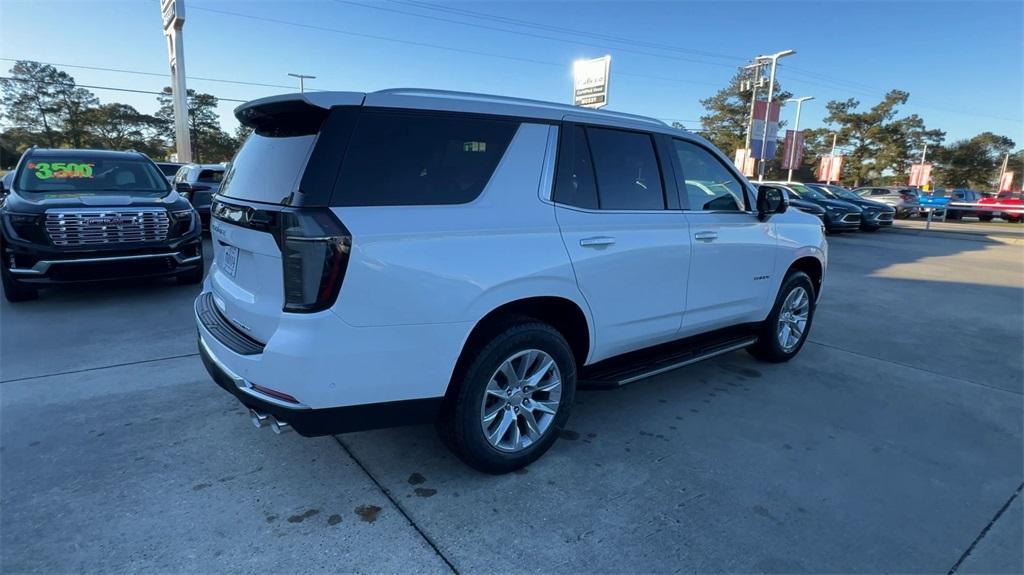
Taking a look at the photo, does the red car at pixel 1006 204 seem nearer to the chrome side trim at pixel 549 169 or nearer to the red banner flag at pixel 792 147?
the red banner flag at pixel 792 147

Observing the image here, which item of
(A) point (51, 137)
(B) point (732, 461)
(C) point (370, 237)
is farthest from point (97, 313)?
(A) point (51, 137)

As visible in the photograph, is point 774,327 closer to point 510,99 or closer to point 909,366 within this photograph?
point 909,366

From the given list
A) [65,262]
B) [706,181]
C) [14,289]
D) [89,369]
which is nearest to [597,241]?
[706,181]

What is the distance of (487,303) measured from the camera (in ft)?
8.39

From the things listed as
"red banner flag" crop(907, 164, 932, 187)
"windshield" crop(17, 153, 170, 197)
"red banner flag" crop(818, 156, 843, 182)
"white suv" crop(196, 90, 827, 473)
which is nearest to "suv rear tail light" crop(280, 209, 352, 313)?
"white suv" crop(196, 90, 827, 473)

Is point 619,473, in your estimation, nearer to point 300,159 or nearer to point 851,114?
point 300,159

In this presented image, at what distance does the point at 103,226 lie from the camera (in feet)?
18.8

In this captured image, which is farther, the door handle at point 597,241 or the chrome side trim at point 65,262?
the chrome side trim at point 65,262

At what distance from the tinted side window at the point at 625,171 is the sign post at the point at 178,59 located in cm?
3323

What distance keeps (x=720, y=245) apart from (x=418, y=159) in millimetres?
2336

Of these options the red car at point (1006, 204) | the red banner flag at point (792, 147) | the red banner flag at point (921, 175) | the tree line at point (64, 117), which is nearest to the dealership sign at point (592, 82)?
the red banner flag at point (792, 147)

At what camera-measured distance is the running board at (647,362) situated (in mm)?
3220

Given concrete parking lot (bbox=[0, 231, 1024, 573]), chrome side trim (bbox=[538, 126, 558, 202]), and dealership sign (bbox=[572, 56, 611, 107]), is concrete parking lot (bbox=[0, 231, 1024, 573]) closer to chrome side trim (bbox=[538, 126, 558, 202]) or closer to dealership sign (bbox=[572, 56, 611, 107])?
chrome side trim (bbox=[538, 126, 558, 202])

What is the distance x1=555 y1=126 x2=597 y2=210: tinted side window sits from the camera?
2967mm
